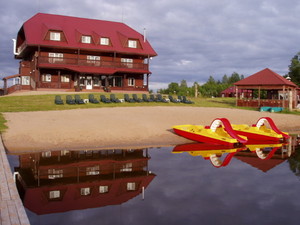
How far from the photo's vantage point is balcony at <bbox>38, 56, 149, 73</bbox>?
3859 cm

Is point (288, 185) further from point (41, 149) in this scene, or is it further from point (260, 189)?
point (41, 149)

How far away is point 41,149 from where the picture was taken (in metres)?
13.5

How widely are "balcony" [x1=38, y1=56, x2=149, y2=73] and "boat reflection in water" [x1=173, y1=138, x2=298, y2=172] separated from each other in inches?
1105

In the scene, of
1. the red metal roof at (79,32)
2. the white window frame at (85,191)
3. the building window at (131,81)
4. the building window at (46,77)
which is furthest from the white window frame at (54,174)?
the building window at (131,81)

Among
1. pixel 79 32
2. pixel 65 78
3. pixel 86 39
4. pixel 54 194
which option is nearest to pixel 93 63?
pixel 86 39

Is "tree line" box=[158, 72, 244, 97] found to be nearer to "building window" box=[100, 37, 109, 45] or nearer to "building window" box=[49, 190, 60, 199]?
"building window" box=[100, 37, 109, 45]

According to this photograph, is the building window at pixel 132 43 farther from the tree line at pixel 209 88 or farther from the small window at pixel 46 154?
the small window at pixel 46 154

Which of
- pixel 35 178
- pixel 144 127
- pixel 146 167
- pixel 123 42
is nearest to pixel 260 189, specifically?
pixel 146 167

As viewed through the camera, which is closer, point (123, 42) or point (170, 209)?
point (170, 209)

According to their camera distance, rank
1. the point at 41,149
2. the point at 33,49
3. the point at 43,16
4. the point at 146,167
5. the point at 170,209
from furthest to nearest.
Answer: the point at 43,16
the point at 33,49
the point at 41,149
the point at 146,167
the point at 170,209

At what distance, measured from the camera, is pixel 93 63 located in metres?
41.2

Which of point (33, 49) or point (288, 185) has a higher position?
point (33, 49)

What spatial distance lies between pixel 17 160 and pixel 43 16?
121 feet

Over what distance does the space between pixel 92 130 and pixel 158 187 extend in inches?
341
